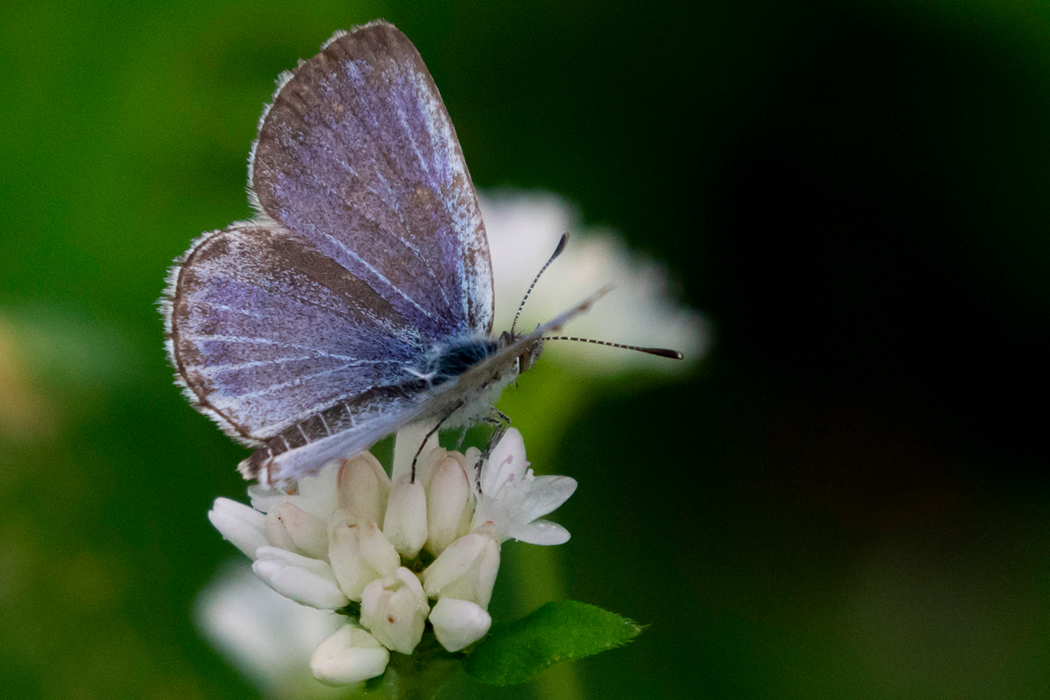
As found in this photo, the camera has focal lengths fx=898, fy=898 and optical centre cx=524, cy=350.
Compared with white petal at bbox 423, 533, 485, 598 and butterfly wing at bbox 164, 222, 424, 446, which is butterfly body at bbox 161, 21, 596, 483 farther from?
white petal at bbox 423, 533, 485, 598

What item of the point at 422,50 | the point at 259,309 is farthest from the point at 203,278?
the point at 422,50

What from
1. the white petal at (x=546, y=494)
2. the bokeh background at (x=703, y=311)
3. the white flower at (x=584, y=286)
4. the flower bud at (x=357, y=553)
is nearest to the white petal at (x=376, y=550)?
the flower bud at (x=357, y=553)

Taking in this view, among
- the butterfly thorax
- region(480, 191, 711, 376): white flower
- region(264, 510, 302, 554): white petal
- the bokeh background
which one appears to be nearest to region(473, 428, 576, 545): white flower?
the butterfly thorax

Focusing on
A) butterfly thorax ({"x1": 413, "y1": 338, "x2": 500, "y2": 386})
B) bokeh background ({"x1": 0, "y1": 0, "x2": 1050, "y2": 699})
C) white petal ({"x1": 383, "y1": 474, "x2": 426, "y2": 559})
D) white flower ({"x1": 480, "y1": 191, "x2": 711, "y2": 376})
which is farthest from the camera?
white flower ({"x1": 480, "y1": 191, "x2": 711, "y2": 376})

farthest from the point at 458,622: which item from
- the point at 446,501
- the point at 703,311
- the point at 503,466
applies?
the point at 703,311

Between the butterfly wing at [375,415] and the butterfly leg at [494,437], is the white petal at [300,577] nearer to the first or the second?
the butterfly wing at [375,415]

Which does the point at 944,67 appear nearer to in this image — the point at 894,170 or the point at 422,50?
the point at 894,170
